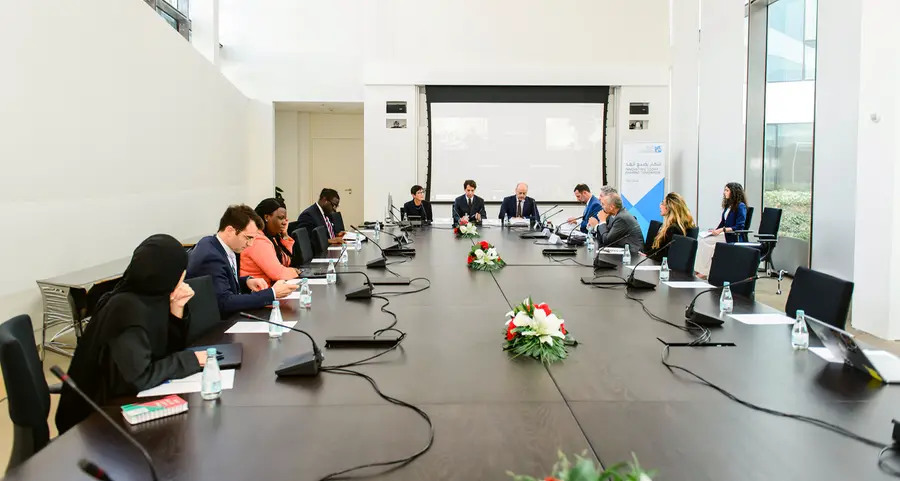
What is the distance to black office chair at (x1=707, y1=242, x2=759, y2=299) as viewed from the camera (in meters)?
4.08

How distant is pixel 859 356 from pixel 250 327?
2259 mm

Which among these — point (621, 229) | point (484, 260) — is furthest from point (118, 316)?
point (621, 229)

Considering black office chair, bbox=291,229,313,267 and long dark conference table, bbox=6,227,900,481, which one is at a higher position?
black office chair, bbox=291,229,313,267

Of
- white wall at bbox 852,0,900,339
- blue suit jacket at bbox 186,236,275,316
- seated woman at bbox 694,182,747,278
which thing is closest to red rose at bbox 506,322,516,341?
blue suit jacket at bbox 186,236,275,316

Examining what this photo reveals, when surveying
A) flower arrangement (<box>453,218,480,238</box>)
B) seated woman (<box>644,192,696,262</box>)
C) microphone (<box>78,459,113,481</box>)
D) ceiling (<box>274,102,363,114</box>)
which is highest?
ceiling (<box>274,102,363,114</box>)

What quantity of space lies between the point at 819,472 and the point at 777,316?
5.90 ft

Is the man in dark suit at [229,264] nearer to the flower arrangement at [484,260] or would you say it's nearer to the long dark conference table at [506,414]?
the long dark conference table at [506,414]

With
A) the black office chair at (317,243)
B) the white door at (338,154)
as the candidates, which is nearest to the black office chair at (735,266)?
the black office chair at (317,243)

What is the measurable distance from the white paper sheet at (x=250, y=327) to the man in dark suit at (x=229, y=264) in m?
0.35

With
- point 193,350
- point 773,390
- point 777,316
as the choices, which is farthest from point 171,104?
point 773,390

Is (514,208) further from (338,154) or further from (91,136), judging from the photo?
(91,136)

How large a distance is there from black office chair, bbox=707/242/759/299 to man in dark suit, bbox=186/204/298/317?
2631 millimetres

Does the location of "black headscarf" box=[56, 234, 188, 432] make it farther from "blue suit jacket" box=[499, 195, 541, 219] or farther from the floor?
"blue suit jacket" box=[499, 195, 541, 219]

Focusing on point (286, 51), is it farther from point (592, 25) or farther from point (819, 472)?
point (819, 472)
